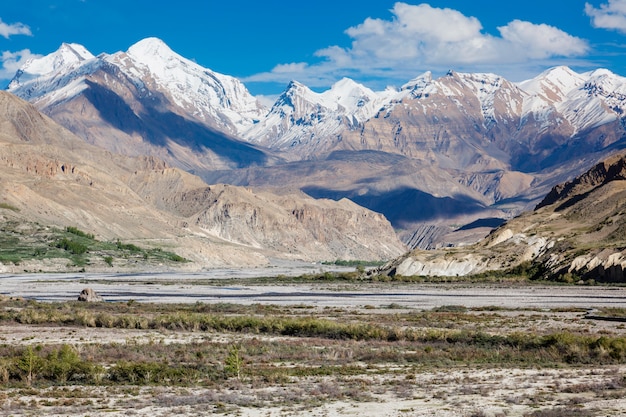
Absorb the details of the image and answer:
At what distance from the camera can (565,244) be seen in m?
136

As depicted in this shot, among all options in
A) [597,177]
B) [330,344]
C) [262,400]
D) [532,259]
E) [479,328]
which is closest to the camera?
[262,400]

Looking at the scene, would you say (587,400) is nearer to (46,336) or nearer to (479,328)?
(479,328)

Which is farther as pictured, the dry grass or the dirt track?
the dirt track

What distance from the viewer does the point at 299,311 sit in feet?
249

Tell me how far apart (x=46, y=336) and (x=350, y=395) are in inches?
1021

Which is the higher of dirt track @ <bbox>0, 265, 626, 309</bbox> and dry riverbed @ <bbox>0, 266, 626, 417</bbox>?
dirt track @ <bbox>0, 265, 626, 309</bbox>

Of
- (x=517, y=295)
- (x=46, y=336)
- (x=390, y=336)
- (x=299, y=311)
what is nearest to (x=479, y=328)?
(x=390, y=336)

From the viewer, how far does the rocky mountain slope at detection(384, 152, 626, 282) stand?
397 ft

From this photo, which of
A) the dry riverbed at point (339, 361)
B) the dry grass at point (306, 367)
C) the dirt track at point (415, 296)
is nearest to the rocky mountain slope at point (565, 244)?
the dirt track at point (415, 296)

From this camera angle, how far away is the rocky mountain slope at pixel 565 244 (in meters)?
121

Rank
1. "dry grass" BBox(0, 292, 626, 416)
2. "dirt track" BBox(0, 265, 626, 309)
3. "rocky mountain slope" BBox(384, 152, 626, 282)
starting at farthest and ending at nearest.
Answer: "rocky mountain slope" BBox(384, 152, 626, 282), "dirt track" BBox(0, 265, 626, 309), "dry grass" BBox(0, 292, 626, 416)

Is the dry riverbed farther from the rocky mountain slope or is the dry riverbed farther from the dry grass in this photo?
the rocky mountain slope

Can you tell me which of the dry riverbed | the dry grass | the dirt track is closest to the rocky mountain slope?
the dirt track

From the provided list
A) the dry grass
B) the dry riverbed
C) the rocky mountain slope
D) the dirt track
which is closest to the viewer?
the dry riverbed
